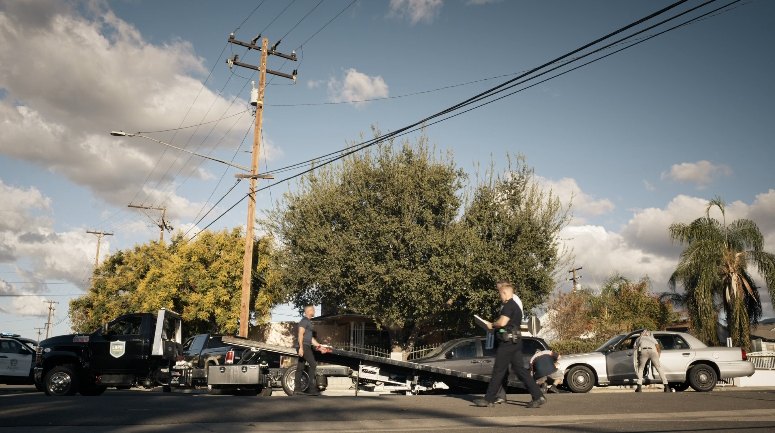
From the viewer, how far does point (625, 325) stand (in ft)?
121

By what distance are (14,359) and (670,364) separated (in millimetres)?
19209

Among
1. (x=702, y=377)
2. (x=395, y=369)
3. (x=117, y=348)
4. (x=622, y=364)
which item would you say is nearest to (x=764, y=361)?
(x=702, y=377)

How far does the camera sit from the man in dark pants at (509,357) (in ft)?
30.2

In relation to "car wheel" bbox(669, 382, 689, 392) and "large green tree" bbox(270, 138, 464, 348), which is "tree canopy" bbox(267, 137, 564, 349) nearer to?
"large green tree" bbox(270, 138, 464, 348)

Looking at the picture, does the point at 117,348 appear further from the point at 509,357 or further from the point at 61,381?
the point at 509,357

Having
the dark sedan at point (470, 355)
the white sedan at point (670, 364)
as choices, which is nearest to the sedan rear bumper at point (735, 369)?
the white sedan at point (670, 364)

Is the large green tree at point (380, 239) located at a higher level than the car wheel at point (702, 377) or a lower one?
higher

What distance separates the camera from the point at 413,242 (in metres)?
25.2

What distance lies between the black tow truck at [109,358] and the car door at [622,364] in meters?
11.5

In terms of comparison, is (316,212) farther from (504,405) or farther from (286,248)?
(504,405)

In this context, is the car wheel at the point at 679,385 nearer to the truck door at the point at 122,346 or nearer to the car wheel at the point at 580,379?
the car wheel at the point at 580,379

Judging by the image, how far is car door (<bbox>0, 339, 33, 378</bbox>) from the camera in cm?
2016

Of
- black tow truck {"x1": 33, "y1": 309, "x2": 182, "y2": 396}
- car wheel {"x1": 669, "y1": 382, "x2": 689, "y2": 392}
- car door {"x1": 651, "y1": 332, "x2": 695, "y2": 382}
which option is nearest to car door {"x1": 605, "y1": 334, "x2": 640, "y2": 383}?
car door {"x1": 651, "y1": 332, "x2": 695, "y2": 382}

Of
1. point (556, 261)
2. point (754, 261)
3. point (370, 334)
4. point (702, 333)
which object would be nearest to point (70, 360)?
point (556, 261)
